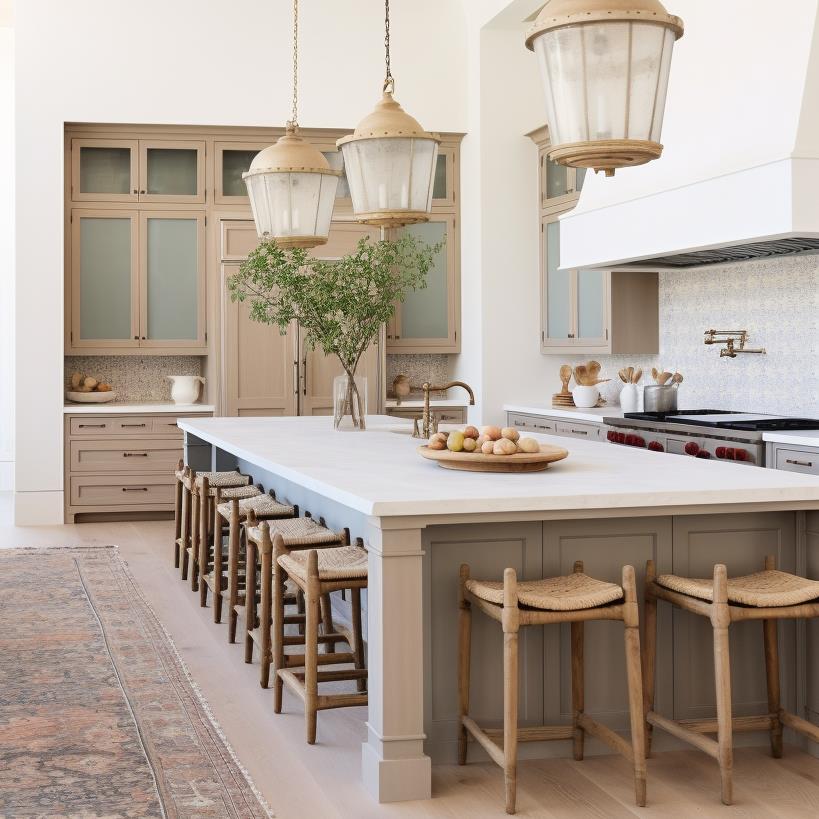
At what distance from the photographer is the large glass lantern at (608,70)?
2740 millimetres

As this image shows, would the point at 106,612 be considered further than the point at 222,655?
Yes

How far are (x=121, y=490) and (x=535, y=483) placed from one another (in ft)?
16.9

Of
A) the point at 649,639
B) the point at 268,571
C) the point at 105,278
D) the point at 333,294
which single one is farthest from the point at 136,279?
the point at 649,639

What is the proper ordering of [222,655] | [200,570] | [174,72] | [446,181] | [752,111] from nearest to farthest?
[222,655]
[752,111]
[200,570]
[174,72]
[446,181]

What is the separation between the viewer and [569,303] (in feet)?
24.6

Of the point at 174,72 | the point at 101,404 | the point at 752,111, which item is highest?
the point at 174,72

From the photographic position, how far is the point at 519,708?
10.5 ft

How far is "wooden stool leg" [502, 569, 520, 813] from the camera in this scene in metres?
2.78

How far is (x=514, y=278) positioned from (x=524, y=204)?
0.51m

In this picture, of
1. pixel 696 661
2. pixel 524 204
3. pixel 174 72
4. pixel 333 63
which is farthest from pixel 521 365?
pixel 696 661

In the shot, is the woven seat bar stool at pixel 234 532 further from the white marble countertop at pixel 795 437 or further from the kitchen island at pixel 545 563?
the white marble countertop at pixel 795 437

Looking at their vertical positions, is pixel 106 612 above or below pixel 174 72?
below

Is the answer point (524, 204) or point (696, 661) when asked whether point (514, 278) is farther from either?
point (696, 661)

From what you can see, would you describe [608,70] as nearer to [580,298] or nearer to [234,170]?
[580,298]
